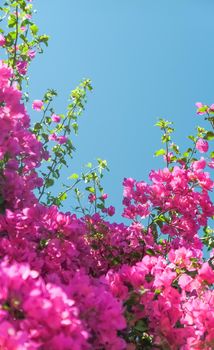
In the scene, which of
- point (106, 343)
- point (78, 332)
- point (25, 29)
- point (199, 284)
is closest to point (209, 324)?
point (199, 284)

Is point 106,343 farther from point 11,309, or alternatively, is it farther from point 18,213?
point 18,213

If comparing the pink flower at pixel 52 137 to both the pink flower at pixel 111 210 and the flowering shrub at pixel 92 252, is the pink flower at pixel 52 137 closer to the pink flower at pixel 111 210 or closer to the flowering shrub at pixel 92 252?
the flowering shrub at pixel 92 252

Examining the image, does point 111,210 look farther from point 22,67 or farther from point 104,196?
point 22,67

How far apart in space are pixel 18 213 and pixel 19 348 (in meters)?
1.58

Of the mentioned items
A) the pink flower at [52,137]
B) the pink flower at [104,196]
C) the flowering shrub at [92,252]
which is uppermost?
the pink flower at [52,137]

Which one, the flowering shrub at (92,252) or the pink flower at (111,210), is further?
the pink flower at (111,210)

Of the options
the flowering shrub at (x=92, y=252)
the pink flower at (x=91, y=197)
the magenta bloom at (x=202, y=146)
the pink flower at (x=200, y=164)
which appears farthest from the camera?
the pink flower at (x=91, y=197)

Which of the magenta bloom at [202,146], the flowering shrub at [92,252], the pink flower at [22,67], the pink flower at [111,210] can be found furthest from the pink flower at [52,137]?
the magenta bloom at [202,146]

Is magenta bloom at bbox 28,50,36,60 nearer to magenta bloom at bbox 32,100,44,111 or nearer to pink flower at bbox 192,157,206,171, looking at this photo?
magenta bloom at bbox 32,100,44,111

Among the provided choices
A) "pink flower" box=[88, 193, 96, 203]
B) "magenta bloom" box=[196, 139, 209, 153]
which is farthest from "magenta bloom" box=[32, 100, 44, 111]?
"magenta bloom" box=[196, 139, 209, 153]

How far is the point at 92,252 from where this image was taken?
3.99 m

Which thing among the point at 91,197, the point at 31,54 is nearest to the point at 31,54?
the point at 31,54

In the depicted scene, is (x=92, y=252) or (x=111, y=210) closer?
(x=92, y=252)

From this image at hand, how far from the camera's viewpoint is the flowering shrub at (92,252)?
1828mm
